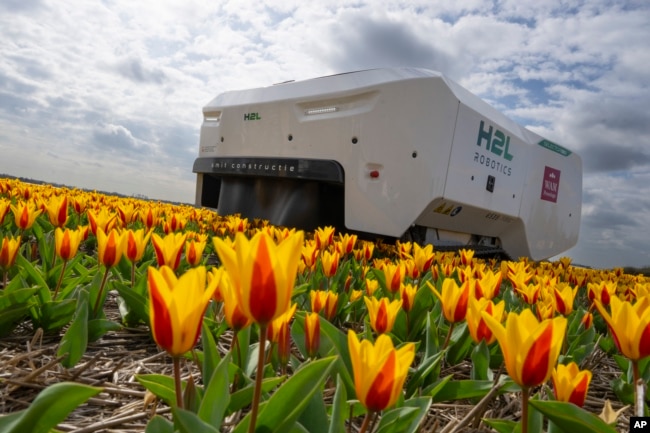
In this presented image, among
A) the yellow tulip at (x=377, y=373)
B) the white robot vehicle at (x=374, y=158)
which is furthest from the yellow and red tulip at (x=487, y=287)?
the white robot vehicle at (x=374, y=158)

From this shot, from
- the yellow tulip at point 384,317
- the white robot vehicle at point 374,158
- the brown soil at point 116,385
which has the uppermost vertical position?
the white robot vehicle at point 374,158

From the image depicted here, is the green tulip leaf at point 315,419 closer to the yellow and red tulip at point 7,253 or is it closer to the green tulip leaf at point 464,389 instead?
the green tulip leaf at point 464,389

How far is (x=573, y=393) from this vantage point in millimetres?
1042

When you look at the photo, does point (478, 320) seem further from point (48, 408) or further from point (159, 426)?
point (48, 408)

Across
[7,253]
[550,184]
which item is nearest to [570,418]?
[7,253]

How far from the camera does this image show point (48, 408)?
71 centimetres

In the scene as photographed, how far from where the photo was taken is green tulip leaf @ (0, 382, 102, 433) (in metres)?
0.68

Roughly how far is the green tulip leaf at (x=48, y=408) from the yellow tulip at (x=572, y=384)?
95 centimetres

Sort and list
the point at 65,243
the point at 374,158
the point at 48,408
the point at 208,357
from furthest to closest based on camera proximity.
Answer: the point at 374,158 → the point at 65,243 → the point at 208,357 → the point at 48,408

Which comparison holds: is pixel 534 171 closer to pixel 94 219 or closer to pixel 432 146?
pixel 432 146

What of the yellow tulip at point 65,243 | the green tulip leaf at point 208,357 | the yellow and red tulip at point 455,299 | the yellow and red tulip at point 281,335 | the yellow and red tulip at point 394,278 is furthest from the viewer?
the yellow and red tulip at point 394,278

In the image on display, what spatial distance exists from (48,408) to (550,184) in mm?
9695

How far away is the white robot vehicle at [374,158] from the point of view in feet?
19.0

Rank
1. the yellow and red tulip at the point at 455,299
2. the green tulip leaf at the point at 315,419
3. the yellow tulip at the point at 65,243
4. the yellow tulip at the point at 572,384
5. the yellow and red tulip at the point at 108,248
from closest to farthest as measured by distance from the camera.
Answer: the green tulip leaf at the point at 315,419, the yellow tulip at the point at 572,384, the yellow and red tulip at the point at 455,299, the yellow and red tulip at the point at 108,248, the yellow tulip at the point at 65,243
